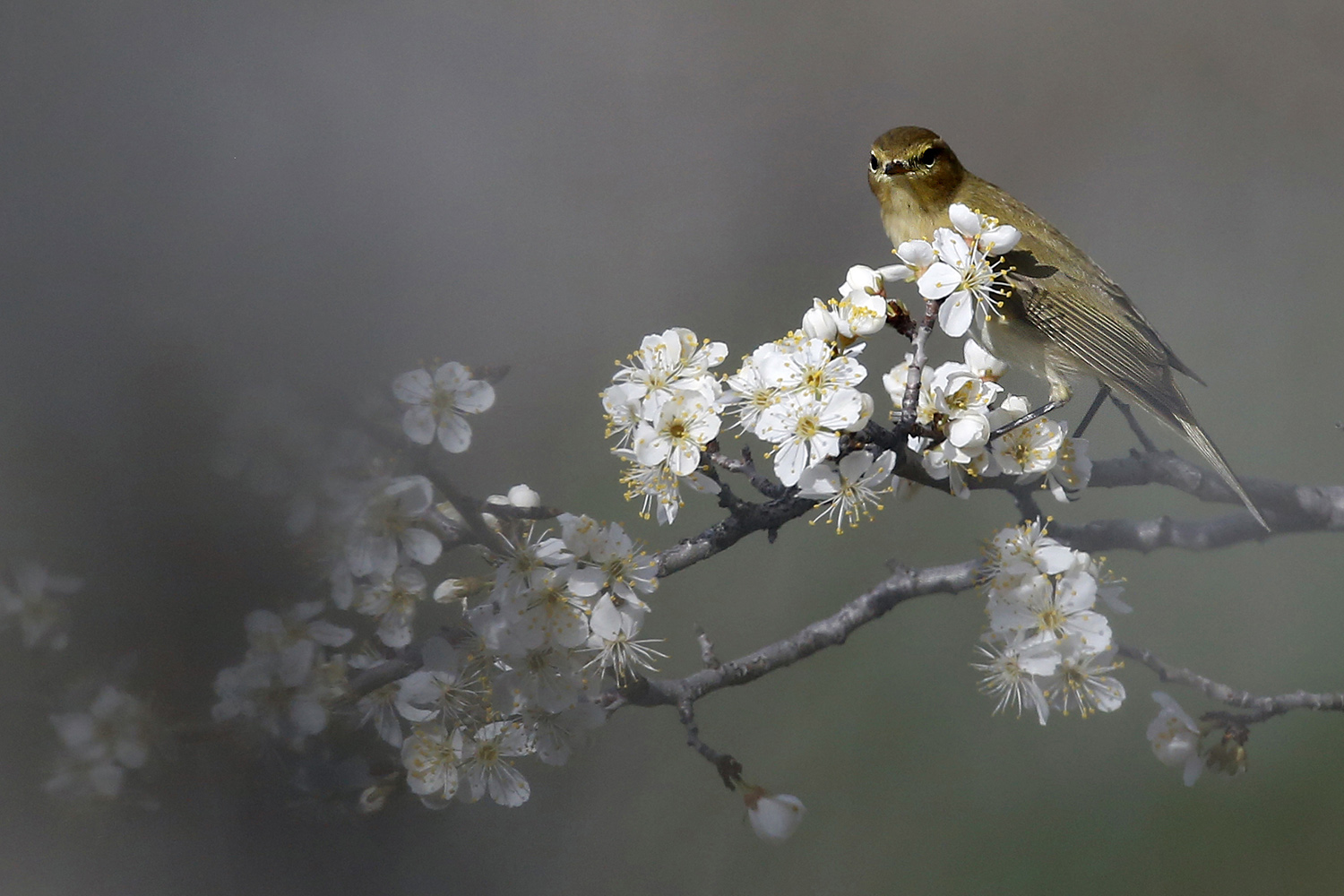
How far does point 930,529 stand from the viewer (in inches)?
34.2

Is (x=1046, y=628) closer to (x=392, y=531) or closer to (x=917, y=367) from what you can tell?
(x=917, y=367)

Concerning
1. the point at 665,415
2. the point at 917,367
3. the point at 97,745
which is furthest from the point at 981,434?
the point at 97,745

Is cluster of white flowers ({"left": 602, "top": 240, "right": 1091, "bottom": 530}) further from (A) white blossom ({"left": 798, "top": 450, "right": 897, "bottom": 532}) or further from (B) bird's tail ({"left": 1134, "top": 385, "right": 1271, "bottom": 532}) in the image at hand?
(B) bird's tail ({"left": 1134, "top": 385, "right": 1271, "bottom": 532})

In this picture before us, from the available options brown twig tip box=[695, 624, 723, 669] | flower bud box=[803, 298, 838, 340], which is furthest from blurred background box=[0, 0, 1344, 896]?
flower bud box=[803, 298, 838, 340]

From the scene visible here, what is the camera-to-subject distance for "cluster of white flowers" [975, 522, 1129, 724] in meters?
0.81

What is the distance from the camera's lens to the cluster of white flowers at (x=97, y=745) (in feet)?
2.11

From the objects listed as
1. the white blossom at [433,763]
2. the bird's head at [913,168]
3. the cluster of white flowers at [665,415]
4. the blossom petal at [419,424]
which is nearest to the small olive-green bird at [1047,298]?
the bird's head at [913,168]

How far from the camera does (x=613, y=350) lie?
0.81 metres

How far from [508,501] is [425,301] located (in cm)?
19

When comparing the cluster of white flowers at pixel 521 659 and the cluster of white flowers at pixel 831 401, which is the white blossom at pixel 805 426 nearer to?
the cluster of white flowers at pixel 831 401

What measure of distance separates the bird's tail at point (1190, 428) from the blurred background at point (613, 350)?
41mm

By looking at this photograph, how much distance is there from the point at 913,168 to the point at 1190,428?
390mm

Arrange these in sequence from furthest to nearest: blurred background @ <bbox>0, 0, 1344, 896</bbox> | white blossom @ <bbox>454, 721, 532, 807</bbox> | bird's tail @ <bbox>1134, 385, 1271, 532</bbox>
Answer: bird's tail @ <bbox>1134, 385, 1271, 532</bbox> → white blossom @ <bbox>454, 721, 532, 807</bbox> → blurred background @ <bbox>0, 0, 1344, 896</bbox>

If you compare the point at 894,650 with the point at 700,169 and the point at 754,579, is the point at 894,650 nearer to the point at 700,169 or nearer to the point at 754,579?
the point at 754,579
